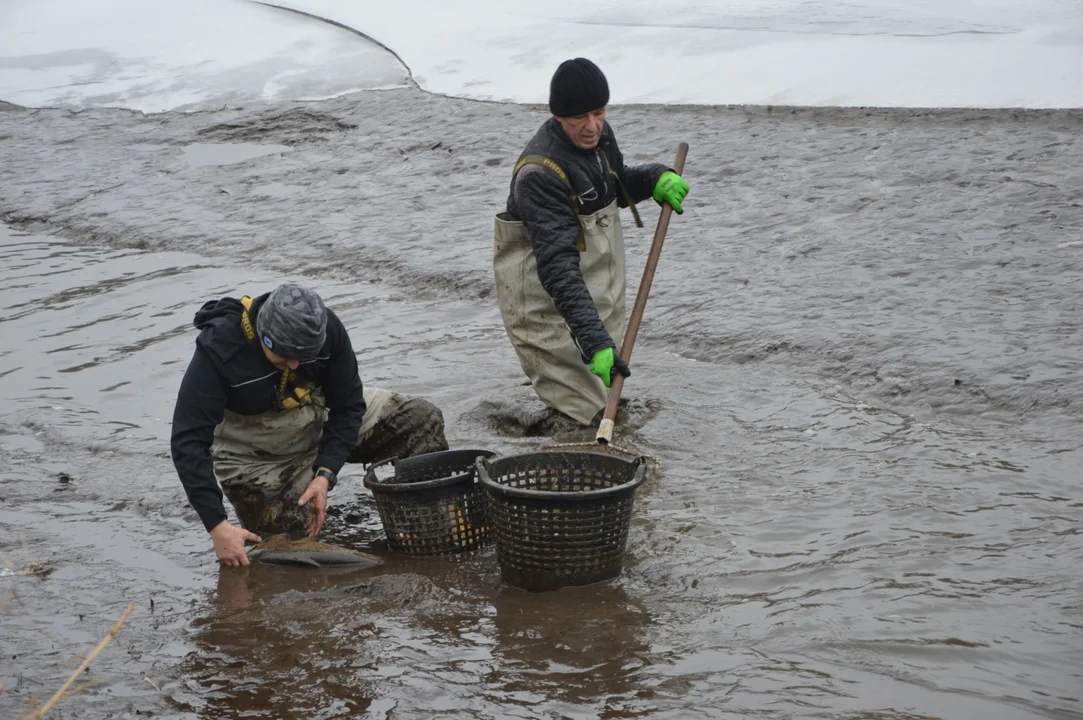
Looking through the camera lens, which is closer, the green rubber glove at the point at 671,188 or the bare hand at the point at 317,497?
the bare hand at the point at 317,497

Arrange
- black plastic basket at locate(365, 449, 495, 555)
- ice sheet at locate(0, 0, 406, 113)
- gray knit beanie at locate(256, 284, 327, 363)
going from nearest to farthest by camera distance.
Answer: gray knit beanie at locate(256, 284, 327, 363) → black plastic basket at locate(365, 449, 495, 555) → ice sheet at locate(0, 0, 406, 113)

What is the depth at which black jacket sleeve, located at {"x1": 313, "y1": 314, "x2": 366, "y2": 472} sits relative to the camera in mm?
4691

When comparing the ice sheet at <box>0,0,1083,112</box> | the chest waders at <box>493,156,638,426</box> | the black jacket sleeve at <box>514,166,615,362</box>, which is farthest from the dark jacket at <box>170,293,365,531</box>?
the ice sheet at <box>0,0,1083,112</box>

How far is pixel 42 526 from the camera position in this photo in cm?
516

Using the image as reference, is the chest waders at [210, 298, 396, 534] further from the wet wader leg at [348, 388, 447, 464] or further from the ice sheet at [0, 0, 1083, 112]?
the ice sheet at [0, 0, 1083, 112]

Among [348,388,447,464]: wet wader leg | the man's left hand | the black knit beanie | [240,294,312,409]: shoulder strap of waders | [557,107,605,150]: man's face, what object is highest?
the black knit beanie

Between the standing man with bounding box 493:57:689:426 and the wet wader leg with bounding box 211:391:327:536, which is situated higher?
the standing man with bounding box 493:57:689:426

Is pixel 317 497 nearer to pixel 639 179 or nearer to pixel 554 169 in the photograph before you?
pixel 554 169

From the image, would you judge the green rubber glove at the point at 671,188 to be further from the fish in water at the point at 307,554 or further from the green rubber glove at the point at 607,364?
the fish in water at the point at 307,554

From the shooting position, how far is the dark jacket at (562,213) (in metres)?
5.07

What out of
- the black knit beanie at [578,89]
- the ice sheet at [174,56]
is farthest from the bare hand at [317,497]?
the ice sheet at [174,56]

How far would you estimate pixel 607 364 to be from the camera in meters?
4.91

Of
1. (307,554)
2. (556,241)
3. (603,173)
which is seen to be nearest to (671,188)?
(603,173)

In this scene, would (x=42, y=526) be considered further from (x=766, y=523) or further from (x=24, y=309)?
(x=24, y=309)
